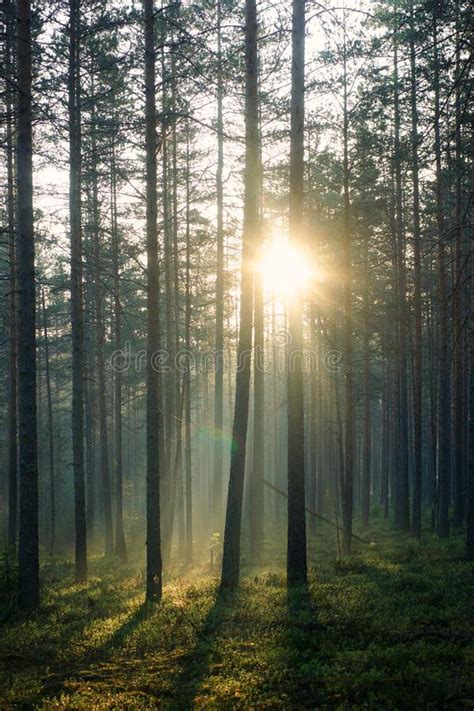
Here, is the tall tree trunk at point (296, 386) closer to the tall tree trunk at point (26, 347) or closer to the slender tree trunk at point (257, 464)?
the tall tree trunk at point (26, 347)

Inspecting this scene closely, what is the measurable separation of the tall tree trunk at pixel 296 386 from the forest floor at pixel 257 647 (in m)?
0.80

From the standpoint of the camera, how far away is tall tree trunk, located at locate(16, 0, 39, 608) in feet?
35.6

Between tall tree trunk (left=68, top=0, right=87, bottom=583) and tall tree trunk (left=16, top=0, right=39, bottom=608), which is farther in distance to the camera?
tall tree trunk (left=68, top=0, right=87, bottom=583)

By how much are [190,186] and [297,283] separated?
10.9 metres

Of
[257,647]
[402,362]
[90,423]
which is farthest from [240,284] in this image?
[90,423]

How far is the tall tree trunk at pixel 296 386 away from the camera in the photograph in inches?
461

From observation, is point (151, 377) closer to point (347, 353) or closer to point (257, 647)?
point (257, 647)

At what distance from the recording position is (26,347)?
430 inches

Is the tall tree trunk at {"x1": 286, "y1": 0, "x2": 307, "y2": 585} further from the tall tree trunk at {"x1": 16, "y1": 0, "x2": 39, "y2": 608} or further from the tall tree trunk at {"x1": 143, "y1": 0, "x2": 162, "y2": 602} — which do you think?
the tall tree trunk at {"x1": 16, "y1": 0, "x2": 39, "y2": 608}

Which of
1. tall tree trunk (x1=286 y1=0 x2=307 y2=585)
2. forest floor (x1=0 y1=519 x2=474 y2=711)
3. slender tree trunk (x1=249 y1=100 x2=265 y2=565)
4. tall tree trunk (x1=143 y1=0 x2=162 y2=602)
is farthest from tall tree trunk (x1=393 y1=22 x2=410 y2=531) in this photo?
tall tree trunk (x1=143 y1=0 x2=162 y2=602)

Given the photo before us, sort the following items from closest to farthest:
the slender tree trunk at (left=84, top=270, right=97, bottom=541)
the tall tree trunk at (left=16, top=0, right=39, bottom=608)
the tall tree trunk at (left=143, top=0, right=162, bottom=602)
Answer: the tall tree trunk at (left=16, top=0, right=39, bottom=608), the tall tree trunk at (left=143, top=0, right=162, bottom=602), the slender tree trunk at (left=84, top=270, right=97, bottom=541)

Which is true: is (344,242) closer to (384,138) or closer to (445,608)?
(384,138)

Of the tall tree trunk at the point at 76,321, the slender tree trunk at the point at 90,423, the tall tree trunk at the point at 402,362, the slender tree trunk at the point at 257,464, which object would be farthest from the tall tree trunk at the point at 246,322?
the slender tree trunk at the point at 90,423

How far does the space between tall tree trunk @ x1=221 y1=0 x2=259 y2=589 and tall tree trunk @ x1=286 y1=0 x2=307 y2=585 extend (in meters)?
0.93
